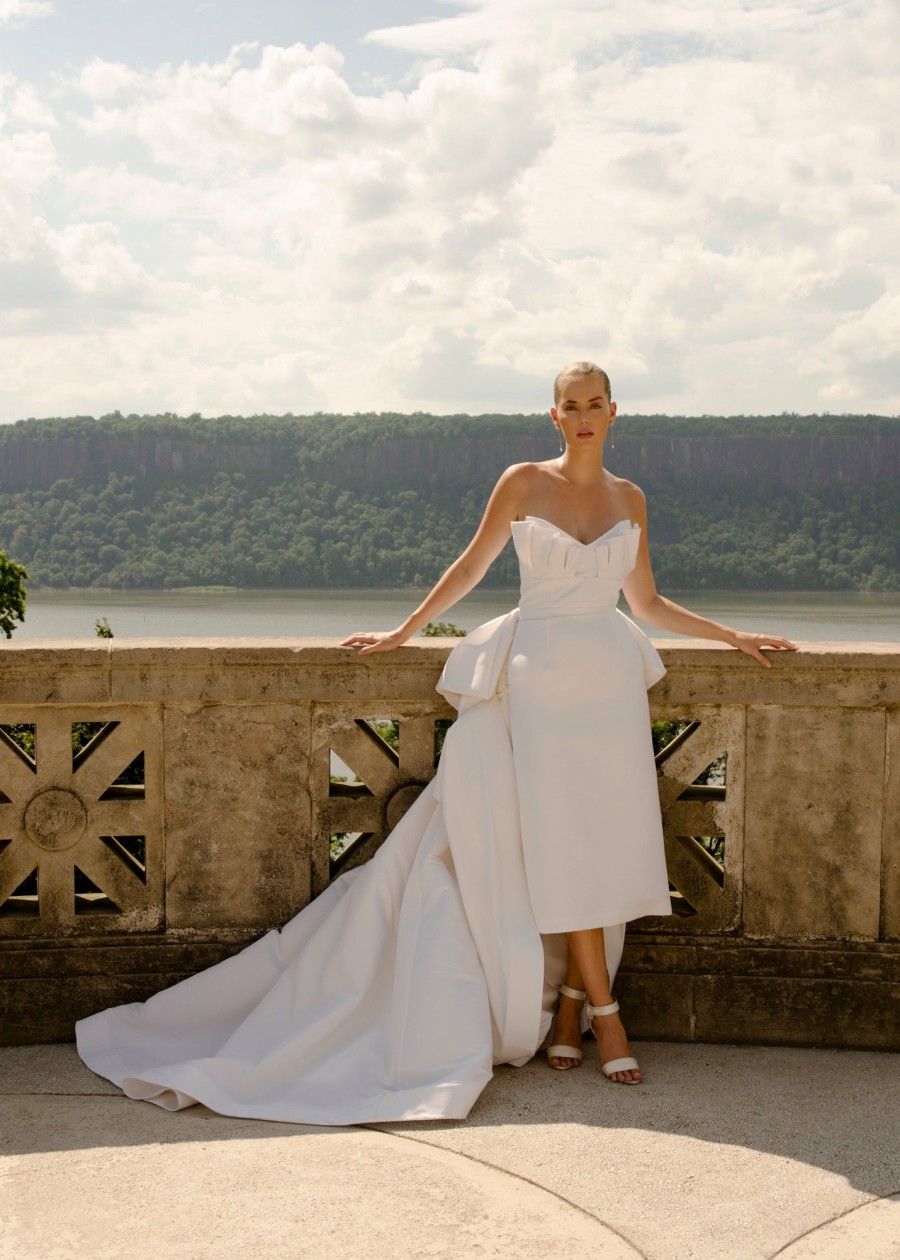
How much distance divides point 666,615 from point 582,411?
1.95 feet

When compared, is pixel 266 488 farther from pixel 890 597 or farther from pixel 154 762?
pixel 154 762

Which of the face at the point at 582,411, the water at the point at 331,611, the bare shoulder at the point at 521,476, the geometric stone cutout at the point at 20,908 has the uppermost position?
the face at the point at 582,411

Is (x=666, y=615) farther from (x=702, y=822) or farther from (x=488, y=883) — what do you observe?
(x=488, y=883)

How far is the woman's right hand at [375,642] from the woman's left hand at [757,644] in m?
0.88

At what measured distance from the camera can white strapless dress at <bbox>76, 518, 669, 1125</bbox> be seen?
2994 millimetres

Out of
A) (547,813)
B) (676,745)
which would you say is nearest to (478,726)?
(547,813)

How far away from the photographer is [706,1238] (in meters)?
2.21

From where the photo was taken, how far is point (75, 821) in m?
3.24

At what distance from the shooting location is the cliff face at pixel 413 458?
6575 centimetres

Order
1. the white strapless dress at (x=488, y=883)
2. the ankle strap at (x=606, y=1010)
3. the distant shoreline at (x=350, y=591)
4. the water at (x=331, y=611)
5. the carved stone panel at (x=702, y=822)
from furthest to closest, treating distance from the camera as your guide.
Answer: the distant shoreline at (x=350, y=591), the water at (x=331, y=611), the carved stone panel at (x=702, y=822), the ankle strap at (x=606, y=1010), the white strapless dress at (x=488, y=883)

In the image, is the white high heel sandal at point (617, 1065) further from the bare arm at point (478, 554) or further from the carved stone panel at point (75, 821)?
the carved stone panel at point (75, 821)

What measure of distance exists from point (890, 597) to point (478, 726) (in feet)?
233

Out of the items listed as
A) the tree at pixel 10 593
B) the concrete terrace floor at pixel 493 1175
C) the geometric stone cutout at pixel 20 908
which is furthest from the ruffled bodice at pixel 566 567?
the tree at pixel 10 593

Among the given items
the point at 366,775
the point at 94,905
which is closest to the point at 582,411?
the point at 366,775
